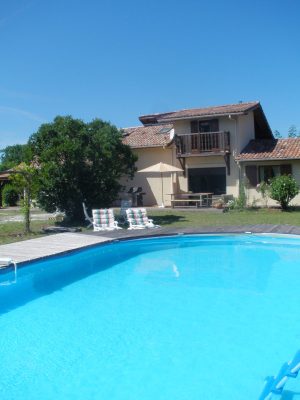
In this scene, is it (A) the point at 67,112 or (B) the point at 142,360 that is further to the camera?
(A) the point at 67,112

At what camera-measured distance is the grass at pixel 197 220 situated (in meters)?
14.2

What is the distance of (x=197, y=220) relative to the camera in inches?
682

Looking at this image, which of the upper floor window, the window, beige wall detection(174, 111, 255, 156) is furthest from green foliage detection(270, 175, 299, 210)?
the upper floor window

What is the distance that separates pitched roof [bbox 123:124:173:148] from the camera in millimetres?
25281

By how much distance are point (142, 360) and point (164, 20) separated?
11.4 meters

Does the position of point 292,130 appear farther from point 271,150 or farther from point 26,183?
point 26,183

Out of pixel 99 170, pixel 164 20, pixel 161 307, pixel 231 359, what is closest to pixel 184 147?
pixel 99 170

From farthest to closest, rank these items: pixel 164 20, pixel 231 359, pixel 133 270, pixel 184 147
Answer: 1. pixel 184 147
2. pixel 164 20
3. pixel 133 270
4. pixel 231 359

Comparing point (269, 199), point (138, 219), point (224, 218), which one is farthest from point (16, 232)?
point (269, 199)

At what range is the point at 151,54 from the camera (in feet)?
58.0

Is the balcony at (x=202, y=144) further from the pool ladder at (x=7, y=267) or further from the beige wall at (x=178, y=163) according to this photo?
the pool ladder at (x=7, y=267)

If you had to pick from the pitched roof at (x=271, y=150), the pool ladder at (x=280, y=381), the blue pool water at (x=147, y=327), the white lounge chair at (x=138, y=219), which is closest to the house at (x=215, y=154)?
the pitched roof at (x=271, y=150)

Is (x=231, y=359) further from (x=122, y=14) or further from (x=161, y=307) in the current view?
(x=122, y=14)

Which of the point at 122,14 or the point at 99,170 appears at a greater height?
the point at 122,14
